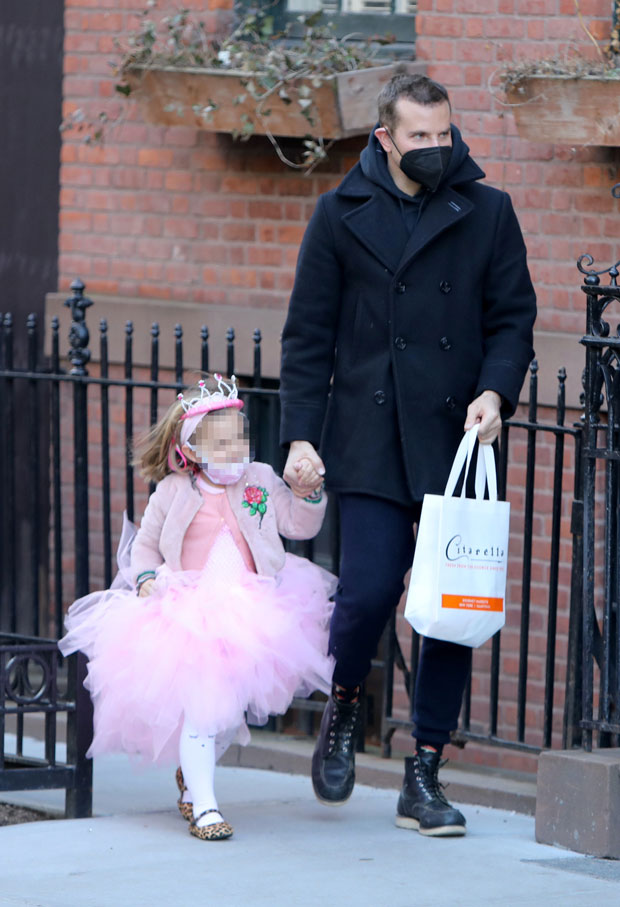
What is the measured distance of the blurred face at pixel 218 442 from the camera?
4445 mm

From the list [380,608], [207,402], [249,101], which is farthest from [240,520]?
[249,101]

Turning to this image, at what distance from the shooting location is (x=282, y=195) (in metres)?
6.63

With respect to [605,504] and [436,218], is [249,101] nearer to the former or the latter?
[436,218]

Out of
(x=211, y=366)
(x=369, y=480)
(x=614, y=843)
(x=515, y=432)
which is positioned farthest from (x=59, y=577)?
(x=614, y=843)

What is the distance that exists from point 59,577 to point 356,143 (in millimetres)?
2156

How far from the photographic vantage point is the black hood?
13.9 feet

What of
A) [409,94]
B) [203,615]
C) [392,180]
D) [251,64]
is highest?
[251,64]

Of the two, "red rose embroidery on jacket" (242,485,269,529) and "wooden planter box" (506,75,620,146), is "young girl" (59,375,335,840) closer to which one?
"red rose embroidery on jacket" (242,485,269,529)

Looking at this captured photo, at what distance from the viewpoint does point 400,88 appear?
419cm

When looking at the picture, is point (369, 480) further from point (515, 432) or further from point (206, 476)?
point (515, 432)

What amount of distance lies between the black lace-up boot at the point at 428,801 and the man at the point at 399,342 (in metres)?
0.03

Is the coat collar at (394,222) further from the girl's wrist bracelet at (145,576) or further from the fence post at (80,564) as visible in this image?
the fence post at (80,564)

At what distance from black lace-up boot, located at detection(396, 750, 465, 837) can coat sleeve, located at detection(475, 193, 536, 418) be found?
3.36ft

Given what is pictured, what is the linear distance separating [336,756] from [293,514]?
2.36 feet
